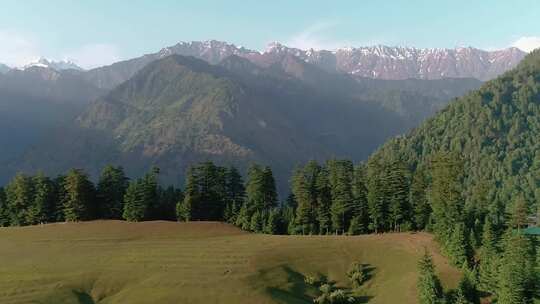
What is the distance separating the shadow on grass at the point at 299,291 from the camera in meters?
76.3

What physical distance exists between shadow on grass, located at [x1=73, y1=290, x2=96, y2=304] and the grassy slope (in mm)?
165

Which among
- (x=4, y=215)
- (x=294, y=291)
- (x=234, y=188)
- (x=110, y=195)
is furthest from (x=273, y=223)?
(x=4, y=215)

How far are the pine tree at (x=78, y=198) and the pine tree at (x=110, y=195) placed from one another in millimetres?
2308

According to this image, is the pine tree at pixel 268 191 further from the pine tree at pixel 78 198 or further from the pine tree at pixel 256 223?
the pine tree at pixel 78 198

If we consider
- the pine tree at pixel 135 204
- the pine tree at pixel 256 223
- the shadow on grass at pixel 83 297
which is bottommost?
the shadow on grass at pixel 83 297

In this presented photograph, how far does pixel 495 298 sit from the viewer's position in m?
72.6

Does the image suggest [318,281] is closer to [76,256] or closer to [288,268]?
[288,268]

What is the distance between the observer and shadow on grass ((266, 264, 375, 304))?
3004 inches

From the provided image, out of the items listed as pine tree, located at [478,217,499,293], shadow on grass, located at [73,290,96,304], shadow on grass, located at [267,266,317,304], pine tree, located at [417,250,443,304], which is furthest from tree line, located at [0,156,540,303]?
shadow on grass, located at [73,290,96,304]

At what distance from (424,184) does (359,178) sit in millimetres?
14696

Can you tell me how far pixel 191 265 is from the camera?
85375 millimetres

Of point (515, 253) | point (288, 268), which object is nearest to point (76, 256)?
point (288, 268)

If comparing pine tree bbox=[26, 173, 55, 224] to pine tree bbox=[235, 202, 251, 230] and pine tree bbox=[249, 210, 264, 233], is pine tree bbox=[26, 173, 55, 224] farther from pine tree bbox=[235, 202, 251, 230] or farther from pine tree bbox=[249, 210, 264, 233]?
pine tree bbox=[249, 210, 264, 233]

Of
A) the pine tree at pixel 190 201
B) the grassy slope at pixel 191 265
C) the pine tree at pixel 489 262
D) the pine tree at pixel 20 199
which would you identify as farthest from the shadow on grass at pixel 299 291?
the pine tree at pixel 20 199
